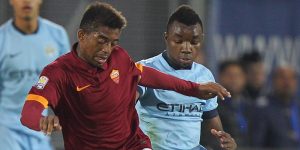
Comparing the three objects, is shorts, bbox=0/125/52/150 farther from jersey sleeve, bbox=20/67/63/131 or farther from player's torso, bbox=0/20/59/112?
jersey sleeve, bbox=20/67/63/131

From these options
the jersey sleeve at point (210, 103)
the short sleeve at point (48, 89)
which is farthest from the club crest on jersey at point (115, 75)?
the jersey sleeve at point (210, 103)

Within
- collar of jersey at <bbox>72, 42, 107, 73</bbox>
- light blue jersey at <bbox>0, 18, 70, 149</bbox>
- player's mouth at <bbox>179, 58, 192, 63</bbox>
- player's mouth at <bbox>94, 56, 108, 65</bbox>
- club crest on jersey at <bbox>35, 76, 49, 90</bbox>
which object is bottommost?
light blue jersey at <bbox>0, 18, 70, 149</bbox>

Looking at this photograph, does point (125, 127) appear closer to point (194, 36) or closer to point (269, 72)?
point (194, 36)

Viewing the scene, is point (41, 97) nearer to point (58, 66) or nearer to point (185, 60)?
point (58, 66)

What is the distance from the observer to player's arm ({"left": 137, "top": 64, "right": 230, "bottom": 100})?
6465mm

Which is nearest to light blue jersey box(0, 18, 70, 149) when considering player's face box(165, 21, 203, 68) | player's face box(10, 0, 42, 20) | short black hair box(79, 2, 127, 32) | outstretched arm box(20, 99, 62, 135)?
player's face box(10, 0, 42, 20)

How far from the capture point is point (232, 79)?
9.87 m

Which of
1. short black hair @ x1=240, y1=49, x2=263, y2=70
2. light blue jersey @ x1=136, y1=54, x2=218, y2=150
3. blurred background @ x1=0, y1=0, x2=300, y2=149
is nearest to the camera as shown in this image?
light blue jersey @ x1=136, y1=54, x2=218, y2=150

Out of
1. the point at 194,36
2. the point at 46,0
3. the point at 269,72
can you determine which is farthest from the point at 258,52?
the point at 194,36

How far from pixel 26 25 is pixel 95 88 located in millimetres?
2798

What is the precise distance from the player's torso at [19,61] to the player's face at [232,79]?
1.79m

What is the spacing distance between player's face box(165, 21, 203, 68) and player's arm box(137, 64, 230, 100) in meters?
0.35

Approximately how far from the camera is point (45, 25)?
891cm

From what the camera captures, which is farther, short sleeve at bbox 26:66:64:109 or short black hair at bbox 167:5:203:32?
short black hair at bbox 167:5:203:32
